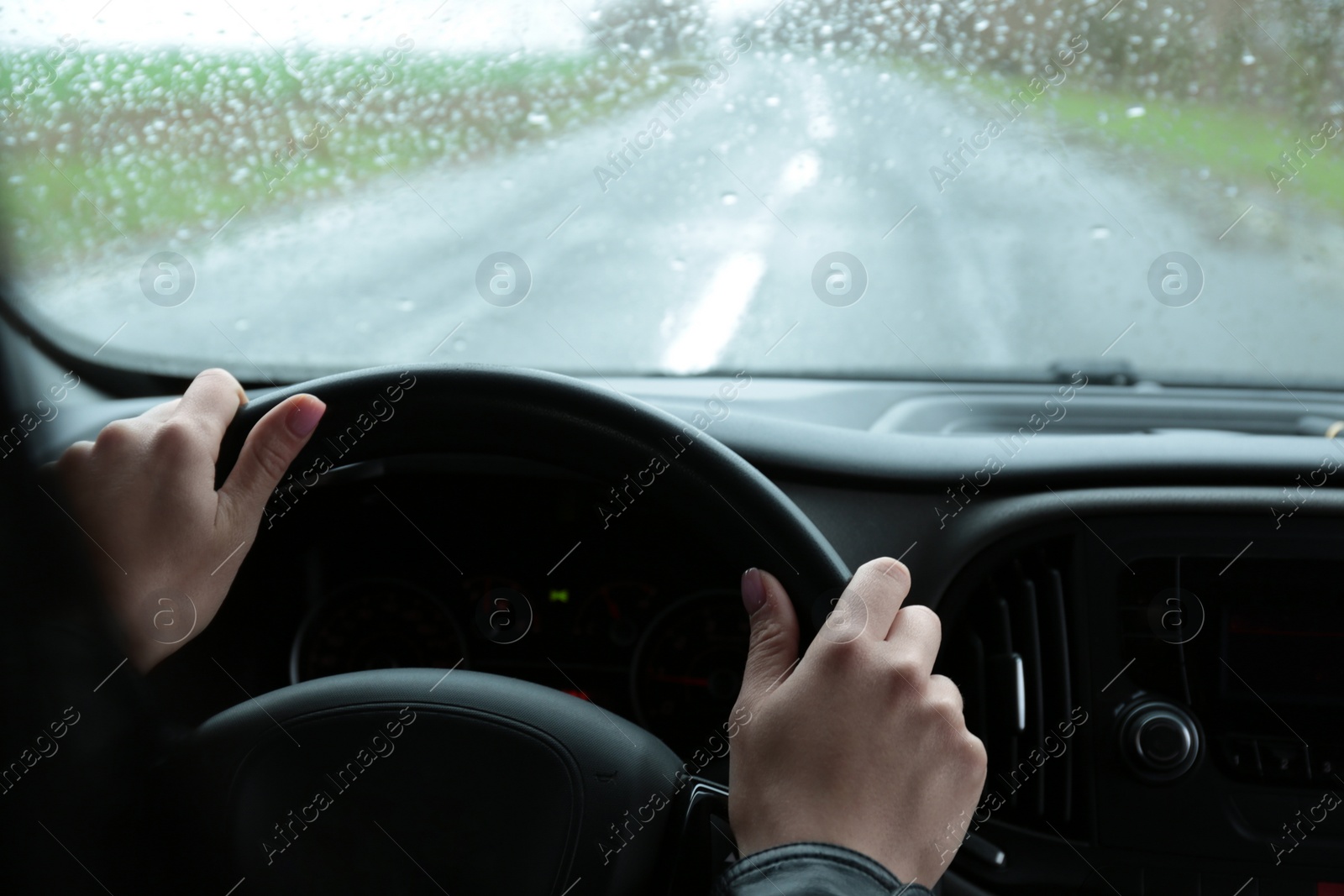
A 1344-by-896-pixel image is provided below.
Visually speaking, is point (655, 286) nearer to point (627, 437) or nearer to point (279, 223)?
point (279, 223)

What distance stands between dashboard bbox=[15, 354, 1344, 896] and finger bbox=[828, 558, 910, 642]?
43 centimetres

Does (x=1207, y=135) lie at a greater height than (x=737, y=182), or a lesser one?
greater

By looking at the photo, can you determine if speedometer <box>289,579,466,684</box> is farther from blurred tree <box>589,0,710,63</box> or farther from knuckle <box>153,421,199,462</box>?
blurred tree <box>589,0,710,63</box>

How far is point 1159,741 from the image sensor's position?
1.36 m

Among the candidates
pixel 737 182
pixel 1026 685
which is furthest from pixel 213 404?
pixel 737 182

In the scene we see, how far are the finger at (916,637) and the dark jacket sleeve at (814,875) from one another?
176mm

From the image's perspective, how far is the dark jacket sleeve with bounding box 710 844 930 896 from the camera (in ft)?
2.70

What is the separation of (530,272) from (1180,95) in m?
1.99

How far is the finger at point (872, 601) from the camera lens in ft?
3.00

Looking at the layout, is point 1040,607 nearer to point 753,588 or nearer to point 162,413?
point 753,588

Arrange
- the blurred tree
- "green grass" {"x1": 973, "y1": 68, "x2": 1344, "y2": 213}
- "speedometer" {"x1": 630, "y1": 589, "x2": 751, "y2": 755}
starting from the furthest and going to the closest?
the blurred tree
"green grass" {"x1": 973, "y1": 68, "x2": 1344, "y2": 213}
"speedometer" {"x1": 630, "y1": 589, "x2": 751, "y2": 755}

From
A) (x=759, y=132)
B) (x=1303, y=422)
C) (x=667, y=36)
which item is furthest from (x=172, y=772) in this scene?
(x=759, y=132)

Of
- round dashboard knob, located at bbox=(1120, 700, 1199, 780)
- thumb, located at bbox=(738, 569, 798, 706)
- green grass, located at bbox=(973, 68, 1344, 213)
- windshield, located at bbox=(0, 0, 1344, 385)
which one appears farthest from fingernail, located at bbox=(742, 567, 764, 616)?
green grass, located at bbox=(973, 68, 1344, 213)

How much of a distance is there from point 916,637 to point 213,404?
0.73 metres
